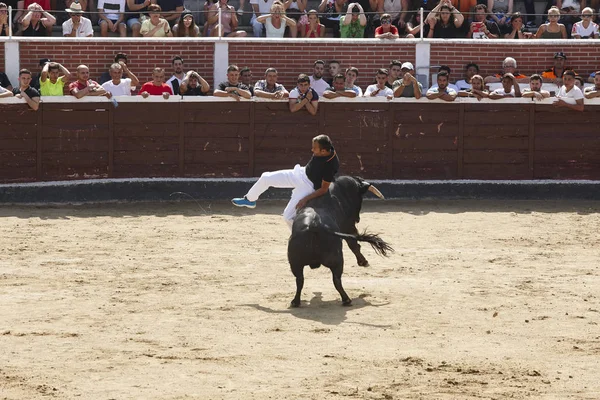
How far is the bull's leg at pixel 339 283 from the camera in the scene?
330 inches

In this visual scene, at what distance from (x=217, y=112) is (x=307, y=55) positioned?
153 cm

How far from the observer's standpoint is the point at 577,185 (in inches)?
568

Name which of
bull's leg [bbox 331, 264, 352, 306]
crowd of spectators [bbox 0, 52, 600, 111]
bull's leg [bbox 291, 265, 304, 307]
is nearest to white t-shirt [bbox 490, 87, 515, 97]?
crowd of spectators [bbox 0, 52, 600, 111]

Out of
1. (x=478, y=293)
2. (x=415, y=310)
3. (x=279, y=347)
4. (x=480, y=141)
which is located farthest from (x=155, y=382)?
(x=480, y=141)

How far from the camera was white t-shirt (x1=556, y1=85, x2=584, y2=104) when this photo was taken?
1431 centimetres

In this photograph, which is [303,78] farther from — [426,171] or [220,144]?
[426,171]

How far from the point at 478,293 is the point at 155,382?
343 cm

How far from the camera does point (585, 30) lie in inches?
602

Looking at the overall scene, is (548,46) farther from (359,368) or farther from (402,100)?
(359,368)

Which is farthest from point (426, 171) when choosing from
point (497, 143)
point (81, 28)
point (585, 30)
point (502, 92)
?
point (81, 28)

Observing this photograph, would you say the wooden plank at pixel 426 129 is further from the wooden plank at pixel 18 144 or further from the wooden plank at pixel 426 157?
the wooden plank at pixel 18 144

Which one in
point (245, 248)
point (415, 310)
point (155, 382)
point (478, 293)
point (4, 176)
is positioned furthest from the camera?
point (4, 176)

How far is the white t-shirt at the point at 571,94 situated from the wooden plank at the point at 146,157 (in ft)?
15.8

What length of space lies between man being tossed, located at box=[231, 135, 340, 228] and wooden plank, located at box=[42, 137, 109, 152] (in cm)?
534
